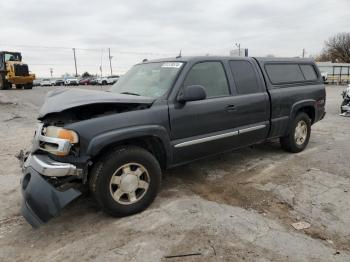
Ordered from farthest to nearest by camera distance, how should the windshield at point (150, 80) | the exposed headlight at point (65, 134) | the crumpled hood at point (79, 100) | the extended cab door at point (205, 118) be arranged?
the windshield at point (150, 80) < the extended cab door at point (205, 118) < the crumpled hood at point (79, 100) < the exposed headlight at point (65, 134)

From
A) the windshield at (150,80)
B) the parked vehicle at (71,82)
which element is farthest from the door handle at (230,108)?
the parked vehicle at (71,82)

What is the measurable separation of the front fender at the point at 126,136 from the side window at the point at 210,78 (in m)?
0.81

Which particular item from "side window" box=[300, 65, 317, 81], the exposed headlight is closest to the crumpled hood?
the exposed headlight

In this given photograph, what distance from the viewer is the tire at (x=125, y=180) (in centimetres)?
367

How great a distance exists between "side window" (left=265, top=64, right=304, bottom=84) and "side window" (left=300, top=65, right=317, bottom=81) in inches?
5.7

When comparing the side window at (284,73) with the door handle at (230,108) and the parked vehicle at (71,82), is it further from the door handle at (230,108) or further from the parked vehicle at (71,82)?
the parked vehicle at (71,82)

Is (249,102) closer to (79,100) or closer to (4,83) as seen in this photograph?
(79,100)

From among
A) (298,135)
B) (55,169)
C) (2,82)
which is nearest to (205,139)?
(55,169)

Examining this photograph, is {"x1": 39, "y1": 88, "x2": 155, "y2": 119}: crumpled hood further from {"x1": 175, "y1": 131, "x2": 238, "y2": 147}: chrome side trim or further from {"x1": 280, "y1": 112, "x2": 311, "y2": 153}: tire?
{"x1": 280, "y1": 112, "x2": 311, "y2": 153}: tire

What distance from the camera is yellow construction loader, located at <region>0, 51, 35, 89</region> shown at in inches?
1219

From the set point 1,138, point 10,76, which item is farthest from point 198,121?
point 10,76

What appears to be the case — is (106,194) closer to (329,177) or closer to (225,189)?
(225,189)

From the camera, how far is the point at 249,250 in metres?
3.20

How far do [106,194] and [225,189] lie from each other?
1727 millimetres
